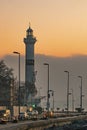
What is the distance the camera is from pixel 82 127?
3706 inches

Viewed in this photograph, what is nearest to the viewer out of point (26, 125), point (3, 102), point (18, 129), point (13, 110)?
point (18, 129)

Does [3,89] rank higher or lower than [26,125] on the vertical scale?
higher

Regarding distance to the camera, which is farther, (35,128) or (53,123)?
(53,123)

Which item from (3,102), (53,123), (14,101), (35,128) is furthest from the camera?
(14,101)

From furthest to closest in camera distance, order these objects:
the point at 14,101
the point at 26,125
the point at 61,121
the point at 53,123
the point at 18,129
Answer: the point at 14,101 → the point at 61,121 → the point at 53,123 → the point at 26,125 → the point at 18,129

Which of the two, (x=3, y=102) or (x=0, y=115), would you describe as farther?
(x=3, y=102)

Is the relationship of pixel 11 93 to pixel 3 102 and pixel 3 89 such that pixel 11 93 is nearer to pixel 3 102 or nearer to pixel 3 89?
pixel 3 89

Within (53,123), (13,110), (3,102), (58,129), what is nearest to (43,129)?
(58,129)

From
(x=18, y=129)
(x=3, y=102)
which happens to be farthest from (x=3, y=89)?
(x=18, y=129)

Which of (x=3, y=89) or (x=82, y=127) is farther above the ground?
(x=3, y=89)

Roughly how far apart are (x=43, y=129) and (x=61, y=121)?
63.2 ft

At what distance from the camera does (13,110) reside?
13875cm

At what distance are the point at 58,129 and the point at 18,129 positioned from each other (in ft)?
57.4

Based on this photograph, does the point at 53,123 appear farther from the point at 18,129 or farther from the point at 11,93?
the point at 11,93
